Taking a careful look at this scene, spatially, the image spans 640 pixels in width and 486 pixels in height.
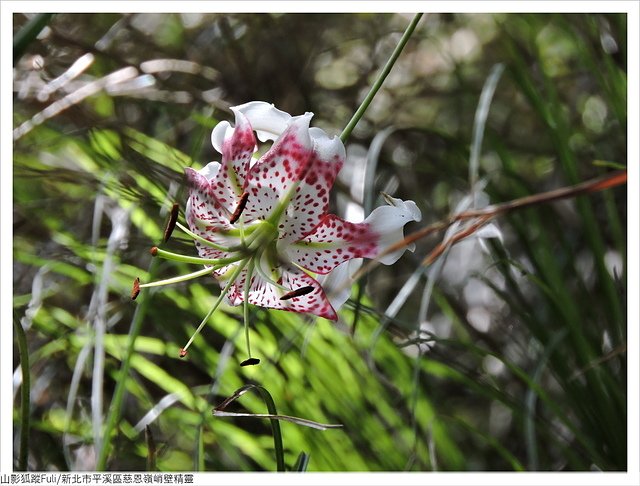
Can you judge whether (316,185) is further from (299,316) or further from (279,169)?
(299,316)

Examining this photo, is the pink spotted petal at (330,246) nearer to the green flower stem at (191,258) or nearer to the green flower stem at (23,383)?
the green flower stem at (191,258)

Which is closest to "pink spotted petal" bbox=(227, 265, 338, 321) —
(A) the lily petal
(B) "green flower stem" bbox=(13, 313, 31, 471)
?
(A) the lily petal

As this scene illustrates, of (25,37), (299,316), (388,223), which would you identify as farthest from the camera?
(299,316)

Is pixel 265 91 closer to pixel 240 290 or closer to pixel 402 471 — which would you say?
pixel 402 471

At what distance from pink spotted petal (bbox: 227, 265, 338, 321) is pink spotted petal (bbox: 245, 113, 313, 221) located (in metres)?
0.04

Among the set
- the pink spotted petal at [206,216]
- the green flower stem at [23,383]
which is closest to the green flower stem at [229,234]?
the pink spotted petal at [206,216]

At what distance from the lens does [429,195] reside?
3.72 feet

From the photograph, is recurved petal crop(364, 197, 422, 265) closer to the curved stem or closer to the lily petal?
the lily petal

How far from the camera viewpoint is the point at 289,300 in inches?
15.7

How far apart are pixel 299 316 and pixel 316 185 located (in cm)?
38

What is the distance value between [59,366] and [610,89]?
0.72m

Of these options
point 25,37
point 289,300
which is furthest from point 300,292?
point 25,37

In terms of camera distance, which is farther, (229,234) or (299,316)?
(299,316)

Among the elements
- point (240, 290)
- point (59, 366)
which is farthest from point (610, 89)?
point (59, 366)
